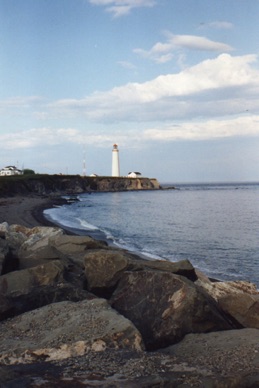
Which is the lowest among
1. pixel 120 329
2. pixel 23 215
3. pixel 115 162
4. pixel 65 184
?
pixel 23 215

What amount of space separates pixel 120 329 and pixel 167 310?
114 cm

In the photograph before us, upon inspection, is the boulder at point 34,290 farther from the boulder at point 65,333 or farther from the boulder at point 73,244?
the boulder at point 73,244

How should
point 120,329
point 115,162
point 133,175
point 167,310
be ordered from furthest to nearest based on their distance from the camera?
point 133,175
point 115,162
point 167,310
point 120,329

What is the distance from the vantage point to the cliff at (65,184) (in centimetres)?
9173

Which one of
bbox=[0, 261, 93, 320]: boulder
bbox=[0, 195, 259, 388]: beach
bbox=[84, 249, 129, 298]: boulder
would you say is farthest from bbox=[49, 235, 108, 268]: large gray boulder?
bbox=[0, 195, 259, 388]: beach

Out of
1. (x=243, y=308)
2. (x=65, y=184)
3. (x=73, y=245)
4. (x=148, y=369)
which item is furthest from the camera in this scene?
(x=65, y=184)

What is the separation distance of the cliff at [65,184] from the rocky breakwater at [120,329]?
73.8 m

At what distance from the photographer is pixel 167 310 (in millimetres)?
6680

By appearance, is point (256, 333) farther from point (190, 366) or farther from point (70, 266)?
point (70, 266)

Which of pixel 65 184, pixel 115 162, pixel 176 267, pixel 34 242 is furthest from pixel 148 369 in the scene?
pixel 115 162

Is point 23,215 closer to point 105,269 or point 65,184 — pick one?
point 105,269

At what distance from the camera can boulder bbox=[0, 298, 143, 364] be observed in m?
5.45

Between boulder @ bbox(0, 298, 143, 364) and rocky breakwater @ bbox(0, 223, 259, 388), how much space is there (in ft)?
0.04

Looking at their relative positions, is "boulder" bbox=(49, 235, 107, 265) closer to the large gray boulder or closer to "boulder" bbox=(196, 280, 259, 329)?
the large gray boulder
